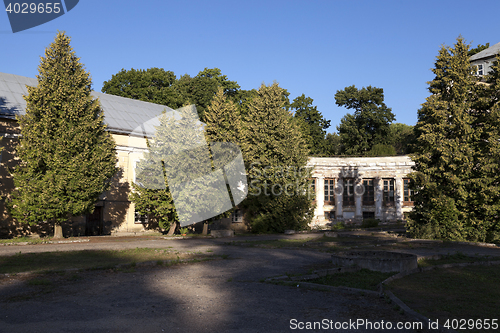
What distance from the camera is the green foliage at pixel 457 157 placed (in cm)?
2142

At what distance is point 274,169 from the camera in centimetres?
2884

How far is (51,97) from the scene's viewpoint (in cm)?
2317

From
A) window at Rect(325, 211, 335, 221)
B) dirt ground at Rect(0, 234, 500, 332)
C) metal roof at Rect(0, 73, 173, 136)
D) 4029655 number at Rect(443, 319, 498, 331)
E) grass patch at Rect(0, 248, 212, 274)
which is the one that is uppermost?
metal roof at Rect(0, 73, 173, 136)

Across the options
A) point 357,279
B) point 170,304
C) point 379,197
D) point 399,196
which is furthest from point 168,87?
point 170,304

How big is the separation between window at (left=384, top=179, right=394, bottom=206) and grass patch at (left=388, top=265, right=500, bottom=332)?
29984 millimetres

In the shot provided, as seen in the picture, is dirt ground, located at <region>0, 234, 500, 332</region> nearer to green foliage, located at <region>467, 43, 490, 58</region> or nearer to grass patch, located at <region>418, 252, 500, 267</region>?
grass patch, located at <region>418, 252, 500, 267</region>

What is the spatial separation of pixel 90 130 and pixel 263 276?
18481 mm

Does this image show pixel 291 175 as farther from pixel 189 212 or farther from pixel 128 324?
pixel 128 324

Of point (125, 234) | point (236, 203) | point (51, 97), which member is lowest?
point (125, 234)

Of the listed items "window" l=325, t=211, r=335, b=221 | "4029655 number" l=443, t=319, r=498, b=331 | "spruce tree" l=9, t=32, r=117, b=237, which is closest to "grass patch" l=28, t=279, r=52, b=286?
"4029655 number" l=443, t=319, r=498, b=331

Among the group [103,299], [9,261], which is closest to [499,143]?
[103,299]

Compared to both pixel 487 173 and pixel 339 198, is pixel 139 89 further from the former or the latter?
pixel 487 173

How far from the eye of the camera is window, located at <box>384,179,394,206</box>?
40.3 meters

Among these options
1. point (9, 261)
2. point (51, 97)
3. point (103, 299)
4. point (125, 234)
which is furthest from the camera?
point (125, 234)
